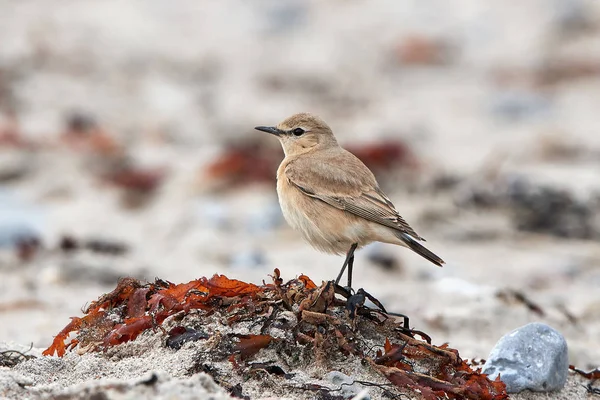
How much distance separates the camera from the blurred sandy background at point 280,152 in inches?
336

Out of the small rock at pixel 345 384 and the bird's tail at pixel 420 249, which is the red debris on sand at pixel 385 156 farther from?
the small rock at pixel 345 384

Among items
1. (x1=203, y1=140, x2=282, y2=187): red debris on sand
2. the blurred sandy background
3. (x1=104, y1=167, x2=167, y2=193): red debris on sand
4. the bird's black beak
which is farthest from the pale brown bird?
(x1=104, y1=167, x2=167, y2=193): red debris on sand

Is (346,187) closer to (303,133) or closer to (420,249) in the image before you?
(420,249)

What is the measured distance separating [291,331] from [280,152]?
8.09m

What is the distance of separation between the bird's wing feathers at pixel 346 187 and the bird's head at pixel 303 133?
1.33 ft

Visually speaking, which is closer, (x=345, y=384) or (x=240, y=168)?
(x=345, y=384)

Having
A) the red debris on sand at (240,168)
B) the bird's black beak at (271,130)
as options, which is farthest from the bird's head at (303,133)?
the red debris on sand at (240,168)

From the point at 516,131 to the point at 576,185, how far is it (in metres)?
3.08

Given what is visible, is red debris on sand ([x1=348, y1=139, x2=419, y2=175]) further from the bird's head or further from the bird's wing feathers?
the bird's wing feathers

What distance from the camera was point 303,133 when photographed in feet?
23.2

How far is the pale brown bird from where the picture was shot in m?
5.89

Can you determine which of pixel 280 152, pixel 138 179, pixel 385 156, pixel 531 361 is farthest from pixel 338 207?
pixel 280 152

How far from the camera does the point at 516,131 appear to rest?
1448 centimetres

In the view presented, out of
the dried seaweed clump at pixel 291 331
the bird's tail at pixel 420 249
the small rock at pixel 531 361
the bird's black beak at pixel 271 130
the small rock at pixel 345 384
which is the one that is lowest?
the small rock at pixel 345 384
